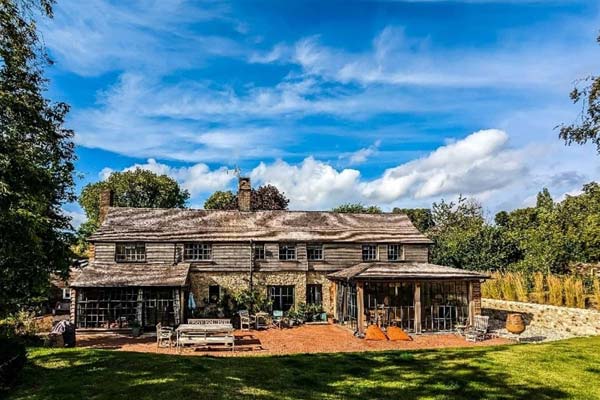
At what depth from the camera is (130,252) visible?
96.4ft

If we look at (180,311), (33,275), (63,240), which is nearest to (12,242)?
(33,275)

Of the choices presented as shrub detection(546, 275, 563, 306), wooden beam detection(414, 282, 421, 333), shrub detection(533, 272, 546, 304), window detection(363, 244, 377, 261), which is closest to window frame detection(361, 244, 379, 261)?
window detection(363, 244, 377, 261)

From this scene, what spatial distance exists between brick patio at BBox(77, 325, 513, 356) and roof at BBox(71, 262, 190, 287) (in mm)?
2702

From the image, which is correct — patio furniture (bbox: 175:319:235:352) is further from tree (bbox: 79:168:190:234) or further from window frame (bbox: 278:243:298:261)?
tree (bbox: 79:168:190:234)

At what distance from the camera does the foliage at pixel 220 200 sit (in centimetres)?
6219

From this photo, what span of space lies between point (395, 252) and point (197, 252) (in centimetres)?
1303

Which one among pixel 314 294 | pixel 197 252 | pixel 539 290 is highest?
pixel 197 252

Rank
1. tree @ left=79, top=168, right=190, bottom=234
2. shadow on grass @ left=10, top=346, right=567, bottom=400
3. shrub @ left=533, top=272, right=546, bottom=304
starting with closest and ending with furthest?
1. shadow on grass @ left=10, top=346, right=567, bottom=400
2. shrub @ left=533, top=272, right=546, bottom=304
3. tree @ left=79, top=168, right=190, bottom=234

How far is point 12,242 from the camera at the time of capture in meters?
10.9

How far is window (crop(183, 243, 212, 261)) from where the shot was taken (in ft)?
98.3

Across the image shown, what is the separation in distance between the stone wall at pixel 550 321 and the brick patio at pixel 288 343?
2853mm

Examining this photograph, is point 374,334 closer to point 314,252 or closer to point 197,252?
point 314,252

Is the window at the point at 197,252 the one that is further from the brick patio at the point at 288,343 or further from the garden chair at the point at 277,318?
the brick patio at the point at 288,343

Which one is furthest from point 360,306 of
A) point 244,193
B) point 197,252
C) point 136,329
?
point 244,193
